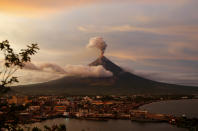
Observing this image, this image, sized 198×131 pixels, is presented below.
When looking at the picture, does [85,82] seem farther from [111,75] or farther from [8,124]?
[8,124]

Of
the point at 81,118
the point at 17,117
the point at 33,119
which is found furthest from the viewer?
the point at 81,118

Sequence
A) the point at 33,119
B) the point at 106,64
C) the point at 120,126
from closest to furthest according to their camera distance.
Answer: the point at 120,126, the point at 33,119, the point at 106,64

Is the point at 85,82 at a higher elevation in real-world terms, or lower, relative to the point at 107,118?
higher

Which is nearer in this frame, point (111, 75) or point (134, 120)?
point (134, 120)

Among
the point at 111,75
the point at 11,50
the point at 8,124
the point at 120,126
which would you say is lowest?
the point at 120,126

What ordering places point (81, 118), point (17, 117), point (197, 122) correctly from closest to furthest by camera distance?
point (17, 117), point (197, 122), point (81, 118)

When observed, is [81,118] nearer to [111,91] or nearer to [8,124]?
[8,124]

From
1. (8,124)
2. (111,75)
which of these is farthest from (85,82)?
(8,124)

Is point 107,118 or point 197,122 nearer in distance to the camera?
point 197,122

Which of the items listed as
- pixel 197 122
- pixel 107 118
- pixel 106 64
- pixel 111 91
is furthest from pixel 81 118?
pixel 106 64
